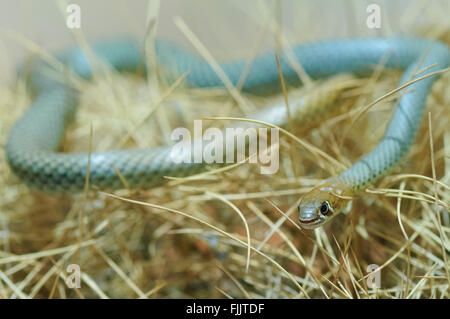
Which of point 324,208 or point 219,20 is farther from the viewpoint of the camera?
point 219,20

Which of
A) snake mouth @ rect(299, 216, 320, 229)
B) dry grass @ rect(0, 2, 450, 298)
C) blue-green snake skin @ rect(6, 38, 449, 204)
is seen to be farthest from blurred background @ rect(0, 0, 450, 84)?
snake mouth @ rect(299, 216, 320, 229)

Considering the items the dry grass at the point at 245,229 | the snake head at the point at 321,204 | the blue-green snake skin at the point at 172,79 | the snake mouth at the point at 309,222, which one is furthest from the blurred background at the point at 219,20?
the snake mouth at the point at 309,222

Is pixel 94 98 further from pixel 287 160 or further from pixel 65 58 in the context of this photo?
pixel 287 160

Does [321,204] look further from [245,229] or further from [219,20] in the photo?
[219,20]

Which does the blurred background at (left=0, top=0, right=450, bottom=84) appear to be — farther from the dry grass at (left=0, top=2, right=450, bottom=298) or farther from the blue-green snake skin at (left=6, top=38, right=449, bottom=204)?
the dry grass at (left=0, top=2, right=450, bottom=298)

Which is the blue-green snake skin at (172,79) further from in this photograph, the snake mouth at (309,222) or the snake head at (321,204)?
the snake mouth at (309,222)

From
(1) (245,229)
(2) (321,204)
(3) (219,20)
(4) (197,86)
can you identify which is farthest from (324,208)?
(3) (219,20)

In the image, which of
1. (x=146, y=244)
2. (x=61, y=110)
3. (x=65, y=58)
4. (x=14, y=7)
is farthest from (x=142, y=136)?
(x=65, y=58)
